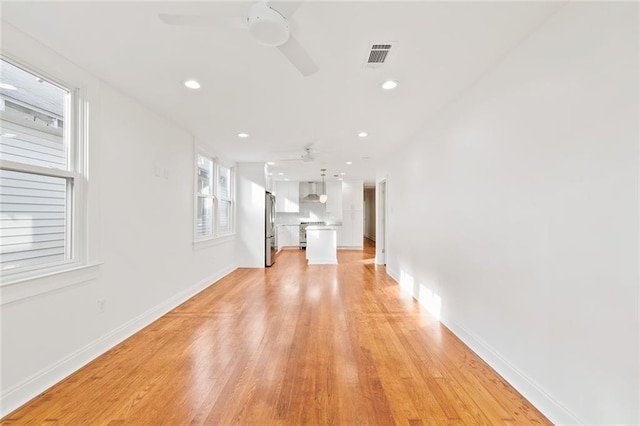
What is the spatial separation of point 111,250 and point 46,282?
636 millimetres

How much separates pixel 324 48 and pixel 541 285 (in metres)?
Result: 2.24

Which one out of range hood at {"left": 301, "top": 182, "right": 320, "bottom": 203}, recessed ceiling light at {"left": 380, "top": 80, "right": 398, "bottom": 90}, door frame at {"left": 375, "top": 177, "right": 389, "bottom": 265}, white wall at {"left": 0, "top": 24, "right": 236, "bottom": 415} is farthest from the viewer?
range hood at {"left": 301, "top": 182, "right": 320, "bottom": 203}

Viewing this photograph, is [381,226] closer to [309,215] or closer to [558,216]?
[309,215]

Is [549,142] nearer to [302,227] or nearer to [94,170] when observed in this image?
[94,170]

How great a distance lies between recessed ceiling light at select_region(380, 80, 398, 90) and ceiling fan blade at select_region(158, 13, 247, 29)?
1.46m

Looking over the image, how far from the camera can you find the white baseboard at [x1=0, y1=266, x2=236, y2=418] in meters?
1.78

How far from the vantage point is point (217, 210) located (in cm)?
530

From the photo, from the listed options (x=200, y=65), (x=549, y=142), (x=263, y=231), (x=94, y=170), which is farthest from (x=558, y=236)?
(x=263, y=231)

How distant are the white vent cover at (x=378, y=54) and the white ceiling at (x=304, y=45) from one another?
0.14 ft

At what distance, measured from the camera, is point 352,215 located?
9852mm

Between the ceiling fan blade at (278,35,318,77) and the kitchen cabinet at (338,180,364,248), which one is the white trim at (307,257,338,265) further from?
the ceiling fan blade at (278,35,318,77)

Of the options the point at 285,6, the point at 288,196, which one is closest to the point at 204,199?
the point at 285,6

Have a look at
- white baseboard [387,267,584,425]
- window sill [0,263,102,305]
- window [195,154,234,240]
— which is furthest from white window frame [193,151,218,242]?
white baseboard [387,267,584,425]

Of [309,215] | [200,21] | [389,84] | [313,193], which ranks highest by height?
[389,84]
